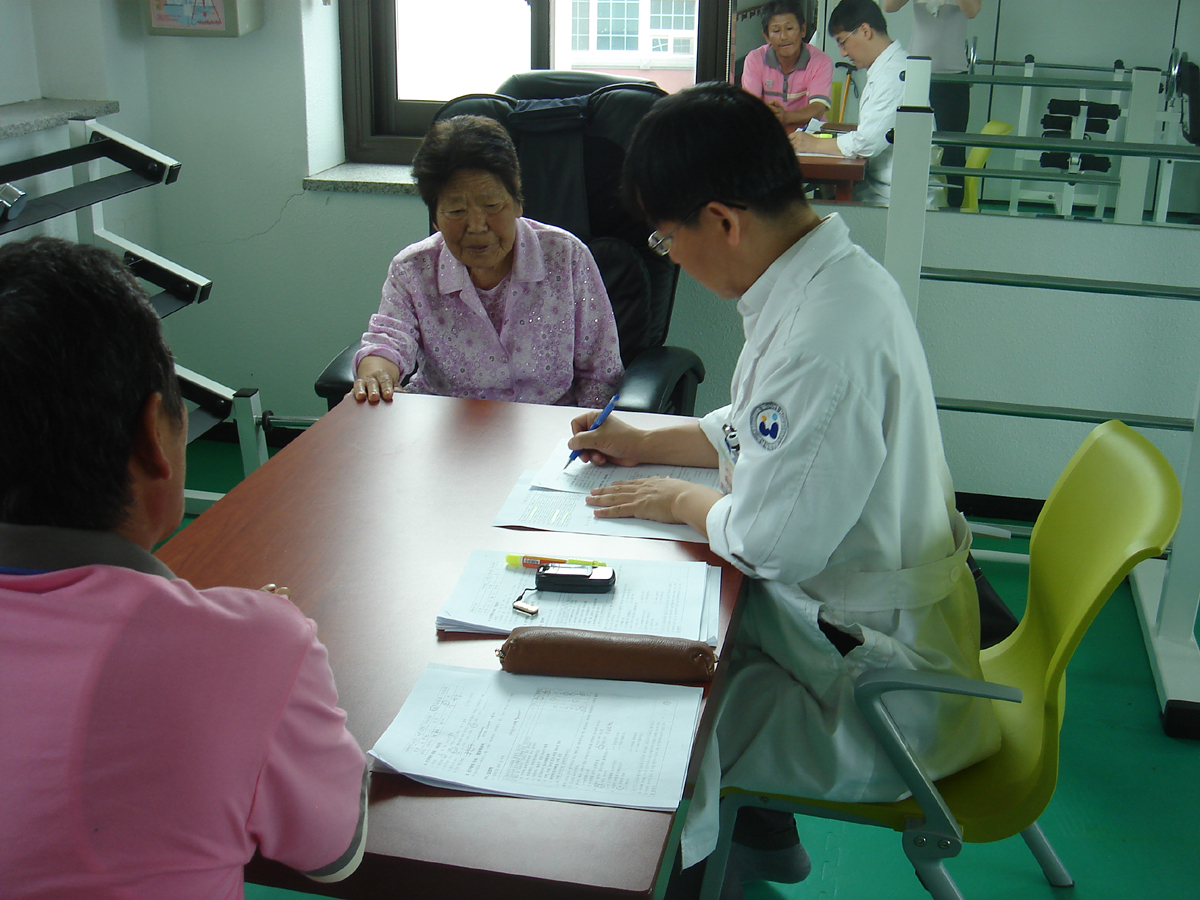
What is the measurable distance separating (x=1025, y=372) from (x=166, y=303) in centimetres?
225

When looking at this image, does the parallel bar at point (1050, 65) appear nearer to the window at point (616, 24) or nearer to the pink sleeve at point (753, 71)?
the pink sleeve at point (753, 71)

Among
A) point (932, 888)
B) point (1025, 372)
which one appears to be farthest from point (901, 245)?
point (932, 888)

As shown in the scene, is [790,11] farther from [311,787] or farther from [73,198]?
[311,787]

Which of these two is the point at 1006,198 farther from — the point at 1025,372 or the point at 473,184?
the point at 473,184

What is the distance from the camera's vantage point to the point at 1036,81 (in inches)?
101

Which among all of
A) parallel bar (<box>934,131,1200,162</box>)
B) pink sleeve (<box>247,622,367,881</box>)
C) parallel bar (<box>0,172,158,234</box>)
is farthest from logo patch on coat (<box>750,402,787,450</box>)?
parallel bar (<box>0,172,158,234</box>)

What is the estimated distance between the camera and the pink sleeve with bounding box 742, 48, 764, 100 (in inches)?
109

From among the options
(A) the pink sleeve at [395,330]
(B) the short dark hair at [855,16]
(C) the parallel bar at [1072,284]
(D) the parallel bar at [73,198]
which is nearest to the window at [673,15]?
(B) the short dark hair at [855,16]

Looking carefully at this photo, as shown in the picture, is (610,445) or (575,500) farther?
(610,445)

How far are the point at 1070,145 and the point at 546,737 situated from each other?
2.00 meters

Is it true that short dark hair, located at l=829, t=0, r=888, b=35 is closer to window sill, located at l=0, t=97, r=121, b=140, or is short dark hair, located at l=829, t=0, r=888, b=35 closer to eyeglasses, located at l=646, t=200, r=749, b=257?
eyeglasses, located at l=646, t=200, r=749, b=257

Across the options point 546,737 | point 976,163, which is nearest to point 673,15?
point 976,163

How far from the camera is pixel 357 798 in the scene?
828 millimetres

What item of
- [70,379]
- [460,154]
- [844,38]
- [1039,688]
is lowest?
[1039,688]
